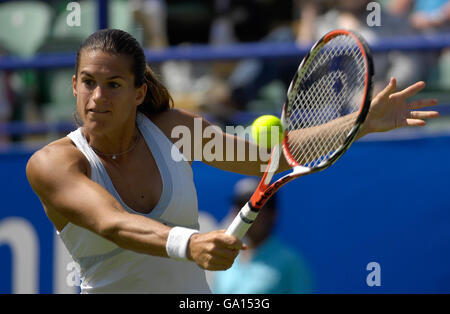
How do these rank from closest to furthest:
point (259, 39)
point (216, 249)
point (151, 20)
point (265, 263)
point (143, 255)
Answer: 1. point (216, 249)
2. point (143, 255)
3. point (265, 263)
4. point (151, 20)
5. point (259, 39)

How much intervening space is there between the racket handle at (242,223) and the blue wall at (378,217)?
8.17 feet

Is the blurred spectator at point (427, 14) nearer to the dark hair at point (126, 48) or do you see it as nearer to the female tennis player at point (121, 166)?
the female tennis player at point (121, 166)

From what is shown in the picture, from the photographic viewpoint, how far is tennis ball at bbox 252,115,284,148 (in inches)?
112

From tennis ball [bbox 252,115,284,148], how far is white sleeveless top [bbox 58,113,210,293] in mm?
344

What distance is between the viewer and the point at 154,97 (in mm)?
3174

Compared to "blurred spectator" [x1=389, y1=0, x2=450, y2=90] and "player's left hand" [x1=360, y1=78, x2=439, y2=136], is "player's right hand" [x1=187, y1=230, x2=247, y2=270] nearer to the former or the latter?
"player's left hand" [x1=360, y1=78, x2=439, y2=136]

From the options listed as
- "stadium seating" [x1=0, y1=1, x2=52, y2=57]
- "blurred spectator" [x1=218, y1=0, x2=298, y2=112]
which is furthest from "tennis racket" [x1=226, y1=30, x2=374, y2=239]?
"stadium seating" [x1=0, y1=1, x2=52, y2=57]

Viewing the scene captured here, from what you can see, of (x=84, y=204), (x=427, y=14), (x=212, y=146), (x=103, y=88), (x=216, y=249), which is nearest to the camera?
(x=216, y=249)

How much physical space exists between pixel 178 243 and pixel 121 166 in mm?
696

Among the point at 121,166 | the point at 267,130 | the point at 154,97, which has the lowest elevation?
the point at 121,166

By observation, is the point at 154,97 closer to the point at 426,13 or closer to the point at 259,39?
the point at 426,13

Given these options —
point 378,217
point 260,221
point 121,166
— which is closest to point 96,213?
point 121,166

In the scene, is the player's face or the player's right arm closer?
the player's right arm

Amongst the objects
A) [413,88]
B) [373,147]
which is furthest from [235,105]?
[413,88]
